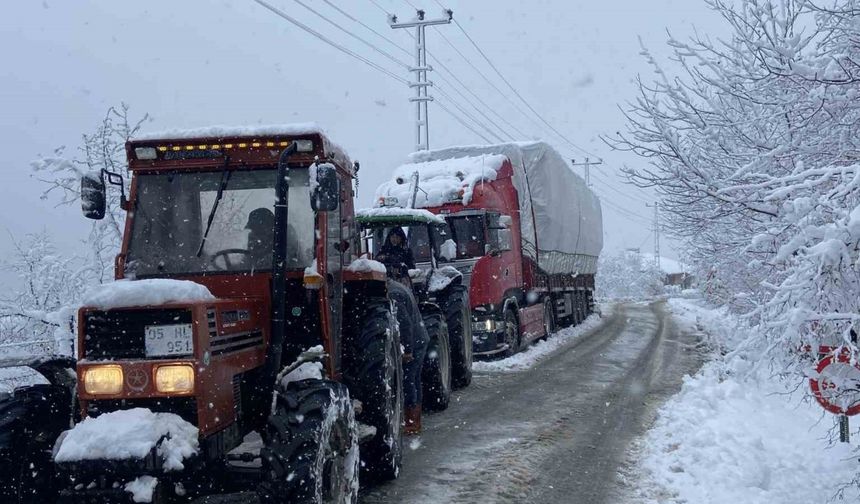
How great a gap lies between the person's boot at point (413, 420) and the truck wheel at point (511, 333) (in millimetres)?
6425

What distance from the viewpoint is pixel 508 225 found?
14578 mm

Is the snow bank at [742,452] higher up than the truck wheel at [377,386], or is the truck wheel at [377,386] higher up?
the truck wheel at [377,386]

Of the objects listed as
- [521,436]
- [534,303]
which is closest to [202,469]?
[521,436]

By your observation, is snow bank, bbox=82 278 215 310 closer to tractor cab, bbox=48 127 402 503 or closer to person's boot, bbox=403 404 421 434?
tractor cab, bbox=48 127 402 503

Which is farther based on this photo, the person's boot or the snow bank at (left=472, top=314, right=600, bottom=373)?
the snow bank at (left=472, top=314, right=600, bottom=373)

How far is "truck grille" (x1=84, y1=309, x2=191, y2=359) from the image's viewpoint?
4.29 m

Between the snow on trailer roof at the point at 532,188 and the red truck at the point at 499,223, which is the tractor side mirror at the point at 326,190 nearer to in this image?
the red truck at the point at 499,223

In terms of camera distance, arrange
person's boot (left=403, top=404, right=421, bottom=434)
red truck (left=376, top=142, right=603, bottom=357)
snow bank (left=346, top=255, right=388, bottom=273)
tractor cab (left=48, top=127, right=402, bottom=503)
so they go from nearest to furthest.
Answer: tractor cab (left=48, top=127, right=402, bottom=503), snow bank (left=346, top=255, right=388, bottom=273), person's boot (left=403, top=404, right=421, bottom=434), red truck (left=376, top=142, right=603, bottom=357)

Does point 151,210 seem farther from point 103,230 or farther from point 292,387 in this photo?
point 103,230

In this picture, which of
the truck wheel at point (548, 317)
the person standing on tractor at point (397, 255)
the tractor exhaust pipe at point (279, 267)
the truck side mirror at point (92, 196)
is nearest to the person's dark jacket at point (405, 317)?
the person standing on tractor at point (397, 255)

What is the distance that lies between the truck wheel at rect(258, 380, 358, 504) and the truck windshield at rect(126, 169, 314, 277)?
111 centimetres

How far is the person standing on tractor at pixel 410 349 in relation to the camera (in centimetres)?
786

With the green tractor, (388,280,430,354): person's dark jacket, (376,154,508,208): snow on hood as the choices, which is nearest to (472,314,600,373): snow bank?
the green tractor

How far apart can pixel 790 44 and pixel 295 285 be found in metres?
3.98
